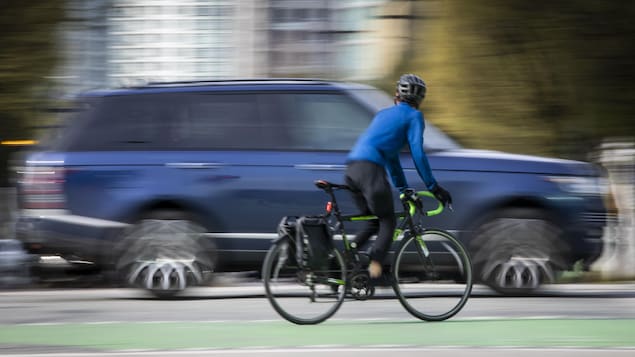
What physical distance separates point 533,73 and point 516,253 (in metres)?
3.55

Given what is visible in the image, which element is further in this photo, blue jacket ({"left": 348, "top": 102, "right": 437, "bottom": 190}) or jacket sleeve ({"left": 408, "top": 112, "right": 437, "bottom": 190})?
blue jacket ({"left": 348, "top": 102, "right": 437, "bottom": 190})

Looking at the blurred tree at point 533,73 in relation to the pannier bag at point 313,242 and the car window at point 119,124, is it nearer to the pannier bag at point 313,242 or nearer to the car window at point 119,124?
the car window at point 119,124

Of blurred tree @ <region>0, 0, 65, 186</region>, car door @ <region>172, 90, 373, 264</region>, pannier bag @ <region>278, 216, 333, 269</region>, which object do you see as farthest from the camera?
blurred tree @ <region>0, 0, 65, 186</region>

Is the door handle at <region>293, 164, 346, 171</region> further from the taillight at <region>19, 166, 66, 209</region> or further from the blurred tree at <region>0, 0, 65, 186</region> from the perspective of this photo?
the blurred tree at <region>0, 0, 65, 186</region>

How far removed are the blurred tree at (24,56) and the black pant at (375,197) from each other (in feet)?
17.9

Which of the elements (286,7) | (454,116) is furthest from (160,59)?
(454,116)

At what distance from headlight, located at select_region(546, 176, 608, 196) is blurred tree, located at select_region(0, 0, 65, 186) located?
18.2 ft

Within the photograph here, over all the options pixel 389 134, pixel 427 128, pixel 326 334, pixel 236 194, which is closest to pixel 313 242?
pixel 326 334

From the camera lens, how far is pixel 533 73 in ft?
42.5

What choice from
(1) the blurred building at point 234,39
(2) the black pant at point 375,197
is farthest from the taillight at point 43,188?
(2) the black pant at point 375,197

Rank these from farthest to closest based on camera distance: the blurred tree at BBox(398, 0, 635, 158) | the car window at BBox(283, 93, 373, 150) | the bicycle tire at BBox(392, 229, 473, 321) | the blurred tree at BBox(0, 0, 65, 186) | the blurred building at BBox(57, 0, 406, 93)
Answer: the blurred building at BBox(57, 0, 406, 93)
the blurred tree at BBox(0, 0, 65, 186)
the blurred tree at BBox(398, 0, 635, 158)
the car window at BBox(283, 93, 373, 150)
the bicycle tire at BBox(392, 229, 473, 321)

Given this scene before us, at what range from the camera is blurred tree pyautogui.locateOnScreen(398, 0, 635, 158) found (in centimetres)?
1246

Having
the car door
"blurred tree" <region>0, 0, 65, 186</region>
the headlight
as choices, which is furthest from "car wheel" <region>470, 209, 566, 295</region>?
"blurred tree" <region>0, 0, 65, 186</region>

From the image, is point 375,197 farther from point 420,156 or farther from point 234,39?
point 234,39
